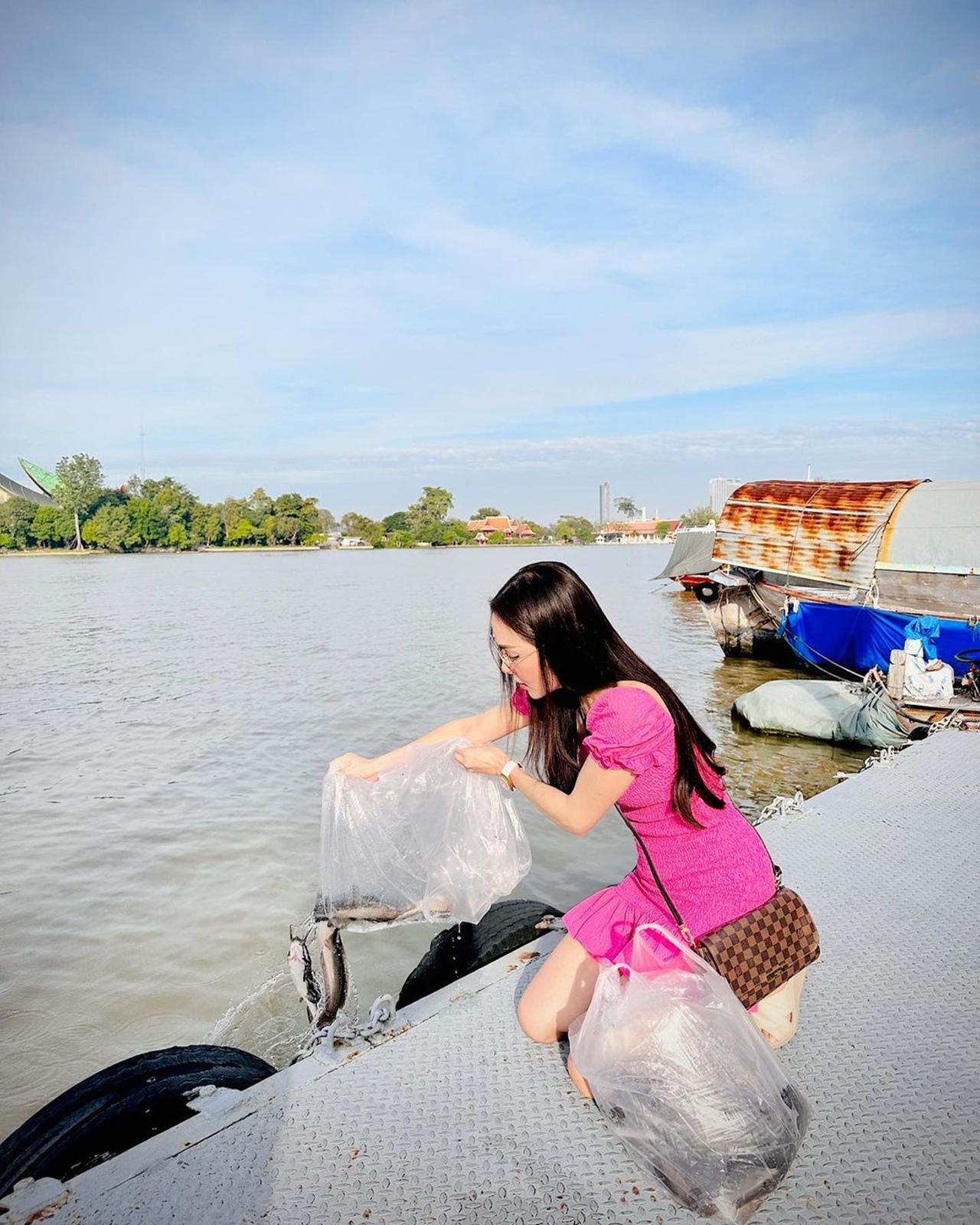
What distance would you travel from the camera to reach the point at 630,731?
222 cm

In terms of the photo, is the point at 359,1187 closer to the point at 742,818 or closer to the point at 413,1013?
→ the point at 413,1013

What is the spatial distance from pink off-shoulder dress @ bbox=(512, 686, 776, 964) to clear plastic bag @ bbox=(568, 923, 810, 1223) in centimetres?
23

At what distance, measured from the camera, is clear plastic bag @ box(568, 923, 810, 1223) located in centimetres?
183

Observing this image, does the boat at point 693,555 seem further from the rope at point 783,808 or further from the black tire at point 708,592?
the rope at point 783,808

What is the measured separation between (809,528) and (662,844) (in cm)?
1468

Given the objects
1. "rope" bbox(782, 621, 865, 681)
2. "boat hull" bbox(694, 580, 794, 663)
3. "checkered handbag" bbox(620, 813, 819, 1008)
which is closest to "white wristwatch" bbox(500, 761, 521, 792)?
"checkered handbag" bbox(620, 813, 819, 1008)

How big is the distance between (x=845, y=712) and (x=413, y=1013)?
28.8 feet

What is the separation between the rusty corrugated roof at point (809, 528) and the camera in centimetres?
1465

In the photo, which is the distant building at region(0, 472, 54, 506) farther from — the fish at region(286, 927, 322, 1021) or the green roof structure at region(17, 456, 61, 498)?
the fish at region(286, 927, 322, 1021)

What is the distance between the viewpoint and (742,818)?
8.07 ft

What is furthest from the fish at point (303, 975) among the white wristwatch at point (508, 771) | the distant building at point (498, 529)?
the distant building at point (498, 529)

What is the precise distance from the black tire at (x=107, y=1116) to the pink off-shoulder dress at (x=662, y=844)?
124 centimetres

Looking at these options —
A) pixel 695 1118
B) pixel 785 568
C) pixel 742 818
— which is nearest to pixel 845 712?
pixel 785 568

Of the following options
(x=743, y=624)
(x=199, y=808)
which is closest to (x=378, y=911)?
(x=199, y=808)
